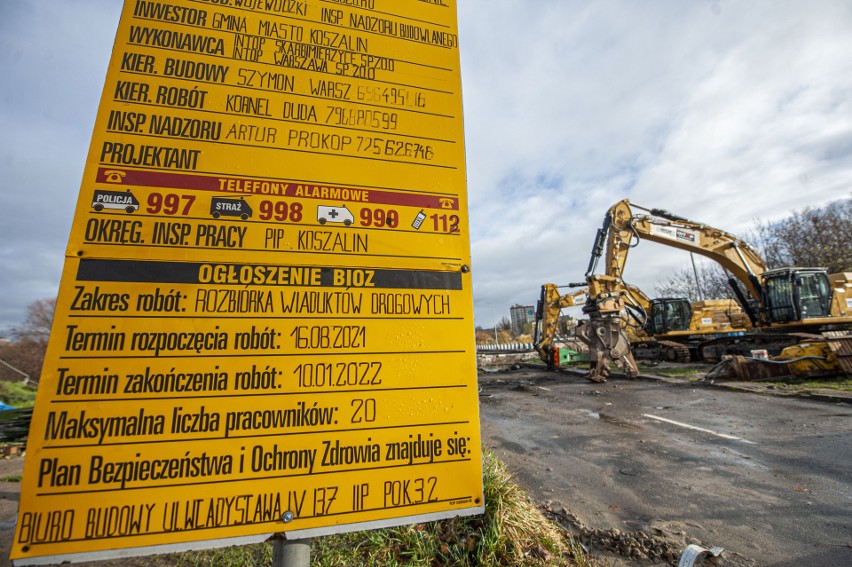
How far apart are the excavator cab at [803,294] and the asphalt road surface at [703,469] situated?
690 cm

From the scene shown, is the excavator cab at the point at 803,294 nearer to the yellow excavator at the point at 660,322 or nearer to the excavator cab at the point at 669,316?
the yellow excavator at the point at 660,322

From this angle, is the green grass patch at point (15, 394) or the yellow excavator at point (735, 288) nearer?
the green grass patch at point (15, 394)

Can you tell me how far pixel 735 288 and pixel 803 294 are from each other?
8.93 feet

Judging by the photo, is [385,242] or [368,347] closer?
[368,347]

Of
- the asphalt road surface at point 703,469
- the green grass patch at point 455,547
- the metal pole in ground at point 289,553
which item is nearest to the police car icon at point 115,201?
the metal pole in ground at point 289,553

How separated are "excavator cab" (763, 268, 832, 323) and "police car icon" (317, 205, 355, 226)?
17.6 metres

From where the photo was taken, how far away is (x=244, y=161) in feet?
5.33

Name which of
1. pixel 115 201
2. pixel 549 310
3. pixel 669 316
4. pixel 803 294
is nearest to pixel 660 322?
pixel 669 316

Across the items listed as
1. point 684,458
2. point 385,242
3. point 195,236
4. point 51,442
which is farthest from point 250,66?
point 684,458

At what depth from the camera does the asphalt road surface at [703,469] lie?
9.96 ft

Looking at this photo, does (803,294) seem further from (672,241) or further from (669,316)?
(669,316)

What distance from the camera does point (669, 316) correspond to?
22125 millimetres

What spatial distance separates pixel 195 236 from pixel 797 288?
715 inches

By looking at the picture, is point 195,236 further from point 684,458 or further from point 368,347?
point 684,458
